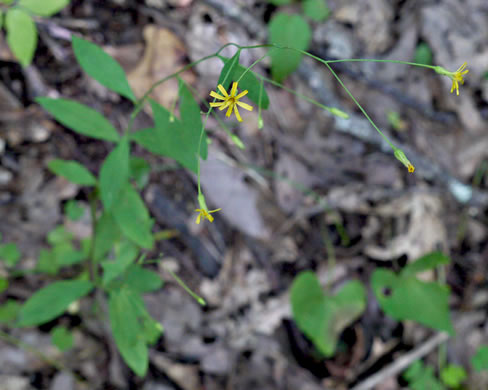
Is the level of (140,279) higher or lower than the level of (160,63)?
lower

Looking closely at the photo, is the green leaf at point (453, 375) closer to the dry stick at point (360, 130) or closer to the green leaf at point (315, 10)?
the dry stick at point (360, 130)

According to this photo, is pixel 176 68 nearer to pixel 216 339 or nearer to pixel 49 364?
pixel 216 339

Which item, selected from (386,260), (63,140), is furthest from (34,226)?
(386,260)

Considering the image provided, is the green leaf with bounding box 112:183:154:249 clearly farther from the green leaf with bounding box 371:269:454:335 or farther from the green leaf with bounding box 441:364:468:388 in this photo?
the green leaf with bounding box 441:364:468:388

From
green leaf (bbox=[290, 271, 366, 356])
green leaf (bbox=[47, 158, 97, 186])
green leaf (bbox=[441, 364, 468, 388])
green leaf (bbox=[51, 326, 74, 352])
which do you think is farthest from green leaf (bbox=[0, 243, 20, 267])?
green leaf (bbox=[441, 364, 468, 388])

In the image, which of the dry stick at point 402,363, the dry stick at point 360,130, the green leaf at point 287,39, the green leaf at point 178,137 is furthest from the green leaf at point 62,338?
the dry stick at point 360,130

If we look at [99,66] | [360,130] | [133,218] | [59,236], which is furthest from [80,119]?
[360,130]

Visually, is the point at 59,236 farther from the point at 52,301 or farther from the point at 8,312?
the point at 52,301
